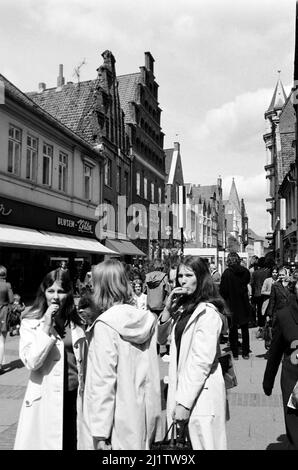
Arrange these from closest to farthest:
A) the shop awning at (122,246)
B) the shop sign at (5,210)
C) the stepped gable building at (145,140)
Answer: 1. the shop sign at (5,210)
2. the shop awning at (122,246)
3. the stepped gable building at (145,140)

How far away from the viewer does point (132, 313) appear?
9.21 feet

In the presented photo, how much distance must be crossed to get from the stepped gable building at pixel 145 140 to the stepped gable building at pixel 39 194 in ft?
30.4

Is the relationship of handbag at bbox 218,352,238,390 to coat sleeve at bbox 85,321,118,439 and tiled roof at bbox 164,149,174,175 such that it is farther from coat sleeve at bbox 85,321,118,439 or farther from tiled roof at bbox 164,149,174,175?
tiled roof at bbox 164,149,174,175

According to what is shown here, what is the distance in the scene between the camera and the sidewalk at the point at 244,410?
4.64m

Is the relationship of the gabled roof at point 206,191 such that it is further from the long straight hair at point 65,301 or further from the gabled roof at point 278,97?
the long straight hair at point 65,301

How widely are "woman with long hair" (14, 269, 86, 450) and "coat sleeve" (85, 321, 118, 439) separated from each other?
0.31m

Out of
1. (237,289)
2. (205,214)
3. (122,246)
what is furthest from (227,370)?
(205,214)

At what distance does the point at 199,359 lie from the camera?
2850 millimetres

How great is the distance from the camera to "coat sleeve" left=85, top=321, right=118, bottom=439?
8.55 feet

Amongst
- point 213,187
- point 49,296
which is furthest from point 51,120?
point 213,187

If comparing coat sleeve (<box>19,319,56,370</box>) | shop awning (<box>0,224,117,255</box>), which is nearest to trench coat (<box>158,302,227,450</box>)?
coat sleeve (<box>19,319,56,370</box>)

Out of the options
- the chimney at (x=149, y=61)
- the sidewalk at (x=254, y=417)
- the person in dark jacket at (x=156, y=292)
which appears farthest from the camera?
the chimney at (x=149, y=61)

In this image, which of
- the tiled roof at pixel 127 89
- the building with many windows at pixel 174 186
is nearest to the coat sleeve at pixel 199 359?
the tiled roof at pixel 127 89
